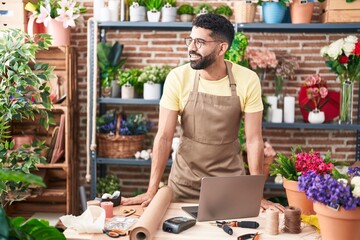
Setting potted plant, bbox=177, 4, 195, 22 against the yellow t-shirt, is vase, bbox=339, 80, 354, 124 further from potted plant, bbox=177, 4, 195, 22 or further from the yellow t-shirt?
the yellow t-shirt

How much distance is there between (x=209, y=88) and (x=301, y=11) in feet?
5.98

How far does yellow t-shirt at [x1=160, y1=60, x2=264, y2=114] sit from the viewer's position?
A: 2.86 m

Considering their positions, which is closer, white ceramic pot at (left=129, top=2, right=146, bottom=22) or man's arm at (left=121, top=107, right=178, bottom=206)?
man's arm at (left=121, top=107, right=178, bottom=206)

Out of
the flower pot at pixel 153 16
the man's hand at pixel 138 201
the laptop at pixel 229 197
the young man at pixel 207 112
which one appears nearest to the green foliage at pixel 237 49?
the flower pot at pixel 153 16

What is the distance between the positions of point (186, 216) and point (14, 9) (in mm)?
2945

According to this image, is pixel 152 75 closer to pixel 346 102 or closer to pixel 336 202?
pixel 346 102

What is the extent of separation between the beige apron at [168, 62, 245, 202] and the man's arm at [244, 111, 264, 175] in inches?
3.8

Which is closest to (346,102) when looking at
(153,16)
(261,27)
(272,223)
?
(261,27)

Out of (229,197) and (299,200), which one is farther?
(299,200)

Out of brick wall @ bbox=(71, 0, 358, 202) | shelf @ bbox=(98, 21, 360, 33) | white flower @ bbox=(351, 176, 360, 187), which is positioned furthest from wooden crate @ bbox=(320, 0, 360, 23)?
white flower @ bbox=(351, 176, 360, 187)

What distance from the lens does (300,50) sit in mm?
4801

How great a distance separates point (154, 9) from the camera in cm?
450

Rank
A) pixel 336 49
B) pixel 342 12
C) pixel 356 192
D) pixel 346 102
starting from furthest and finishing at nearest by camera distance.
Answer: pixel 346 102 < pixel 342 12 < pixel 336 49 < pixel 356 192

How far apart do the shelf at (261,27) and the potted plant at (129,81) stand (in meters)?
0.40
